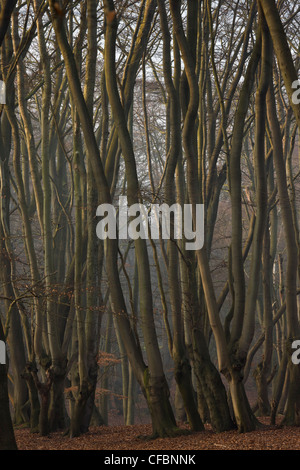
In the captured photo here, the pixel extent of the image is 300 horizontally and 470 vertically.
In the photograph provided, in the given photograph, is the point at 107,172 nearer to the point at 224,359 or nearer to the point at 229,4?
the point at 224,359

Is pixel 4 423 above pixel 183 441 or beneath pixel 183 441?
above

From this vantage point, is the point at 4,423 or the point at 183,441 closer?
the point at 4,423

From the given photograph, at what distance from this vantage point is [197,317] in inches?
337

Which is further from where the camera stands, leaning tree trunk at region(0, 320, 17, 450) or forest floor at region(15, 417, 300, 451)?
forest floor at region(15, 417, 300, 451)

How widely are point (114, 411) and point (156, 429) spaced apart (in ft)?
54.8

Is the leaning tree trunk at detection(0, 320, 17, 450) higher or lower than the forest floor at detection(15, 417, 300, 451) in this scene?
higher

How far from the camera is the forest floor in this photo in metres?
6.73

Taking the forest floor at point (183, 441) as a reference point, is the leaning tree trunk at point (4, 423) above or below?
above

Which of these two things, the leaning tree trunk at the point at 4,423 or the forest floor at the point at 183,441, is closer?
the leaning tree trunk at the point at 4,423

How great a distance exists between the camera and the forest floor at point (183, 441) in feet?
22.1

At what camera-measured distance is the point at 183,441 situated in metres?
7.37

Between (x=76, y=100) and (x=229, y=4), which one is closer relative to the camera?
(x=76, y=100)
